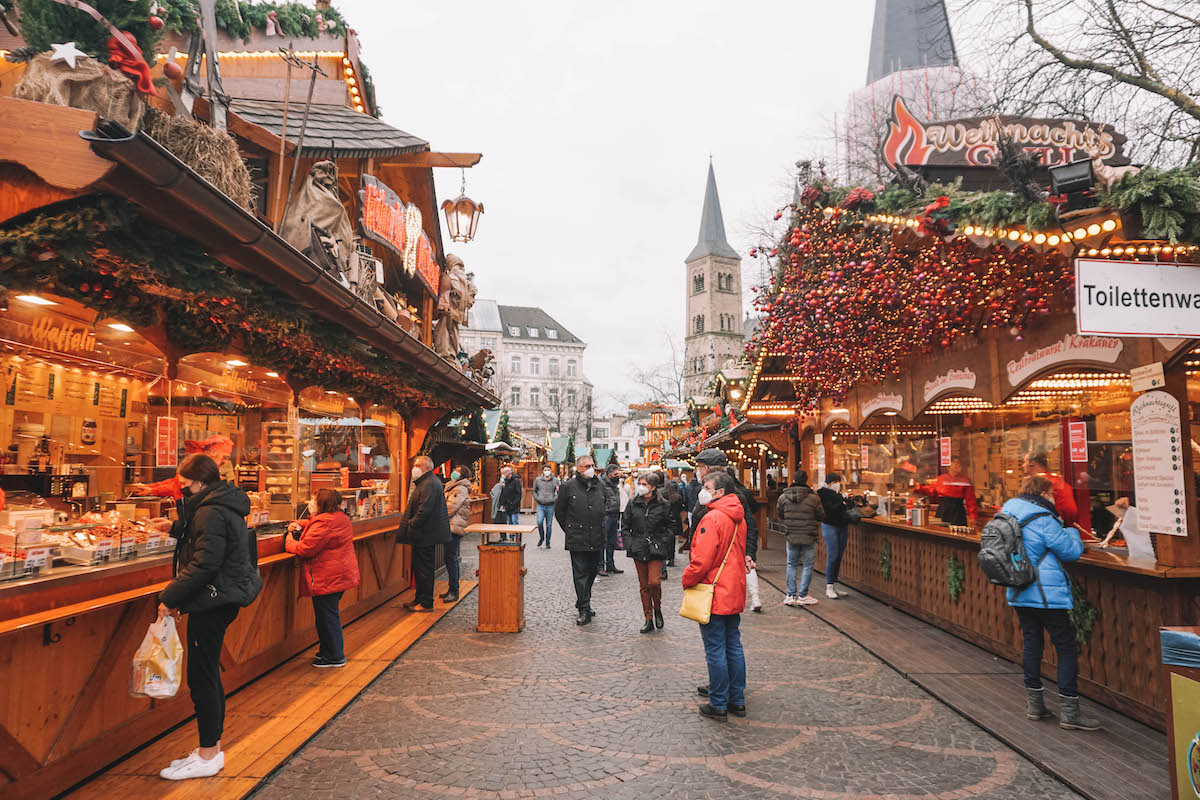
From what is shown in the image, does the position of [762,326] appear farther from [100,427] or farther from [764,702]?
[100,427]

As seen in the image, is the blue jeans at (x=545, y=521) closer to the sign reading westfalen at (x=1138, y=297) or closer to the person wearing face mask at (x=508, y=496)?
the person wearing face mask at (x=508, y=496)

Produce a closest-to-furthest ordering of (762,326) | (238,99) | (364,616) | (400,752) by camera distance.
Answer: (400,752) → (364,616) → (238,99) → (762,326)

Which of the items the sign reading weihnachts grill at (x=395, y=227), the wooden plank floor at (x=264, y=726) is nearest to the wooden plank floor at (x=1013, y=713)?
the wooden plank floor at (x=264, y=726)

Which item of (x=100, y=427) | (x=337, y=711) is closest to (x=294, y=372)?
(x=100, y=427)

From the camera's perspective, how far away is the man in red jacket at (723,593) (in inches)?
202

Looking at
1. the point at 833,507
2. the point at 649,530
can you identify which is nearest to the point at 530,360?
the point at 833,507

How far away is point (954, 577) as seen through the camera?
7.81 m

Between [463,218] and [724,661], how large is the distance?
939 cm

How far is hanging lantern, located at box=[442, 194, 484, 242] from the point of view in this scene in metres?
12.5

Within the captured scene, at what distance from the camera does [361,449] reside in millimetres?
10508

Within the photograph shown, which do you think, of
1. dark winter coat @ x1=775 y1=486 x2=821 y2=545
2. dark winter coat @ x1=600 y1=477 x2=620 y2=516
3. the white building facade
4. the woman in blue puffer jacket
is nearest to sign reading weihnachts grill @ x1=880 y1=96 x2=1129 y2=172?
the woman in blue puffer jacket

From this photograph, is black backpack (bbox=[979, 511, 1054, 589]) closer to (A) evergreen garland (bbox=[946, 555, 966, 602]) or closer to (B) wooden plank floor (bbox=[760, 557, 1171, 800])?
(B) wooden plank floor (bbox=[760, 557, 1171, 800])

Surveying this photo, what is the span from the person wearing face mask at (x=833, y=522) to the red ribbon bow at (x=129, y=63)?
8.22 metres

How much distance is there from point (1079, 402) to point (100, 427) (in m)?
11.8
